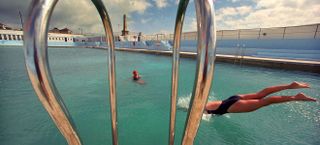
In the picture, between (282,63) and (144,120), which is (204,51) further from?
(282,63)

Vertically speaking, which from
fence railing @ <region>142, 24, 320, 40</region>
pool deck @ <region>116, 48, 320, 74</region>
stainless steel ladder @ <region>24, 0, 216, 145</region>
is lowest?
pool deck @ <region>116, 48, 320, 74</region>

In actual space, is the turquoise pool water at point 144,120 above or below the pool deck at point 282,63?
below

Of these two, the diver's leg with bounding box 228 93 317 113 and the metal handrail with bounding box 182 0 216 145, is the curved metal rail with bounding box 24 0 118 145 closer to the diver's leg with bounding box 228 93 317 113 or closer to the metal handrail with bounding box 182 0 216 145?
the metal handrail with bounding box 182 0 216 145

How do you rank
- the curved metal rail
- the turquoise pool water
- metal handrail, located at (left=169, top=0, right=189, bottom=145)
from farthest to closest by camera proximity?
the turquoise pool water
metal handrail, located at (left=169, top=0, right=189, bottom=145)
the curved metal rail

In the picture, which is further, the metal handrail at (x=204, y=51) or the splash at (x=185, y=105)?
the splash at (x=185, y=105)

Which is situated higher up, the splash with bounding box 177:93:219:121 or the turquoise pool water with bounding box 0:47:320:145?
the splash with bounding box 177:93:219:121

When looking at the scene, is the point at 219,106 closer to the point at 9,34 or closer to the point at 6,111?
the point at 6,111

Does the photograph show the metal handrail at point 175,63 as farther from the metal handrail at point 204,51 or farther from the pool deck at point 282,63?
the pool deck at point 282,63

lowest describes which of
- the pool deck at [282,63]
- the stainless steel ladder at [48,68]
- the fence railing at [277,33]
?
the pool deck at [282,63]

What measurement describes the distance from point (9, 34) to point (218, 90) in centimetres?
4759

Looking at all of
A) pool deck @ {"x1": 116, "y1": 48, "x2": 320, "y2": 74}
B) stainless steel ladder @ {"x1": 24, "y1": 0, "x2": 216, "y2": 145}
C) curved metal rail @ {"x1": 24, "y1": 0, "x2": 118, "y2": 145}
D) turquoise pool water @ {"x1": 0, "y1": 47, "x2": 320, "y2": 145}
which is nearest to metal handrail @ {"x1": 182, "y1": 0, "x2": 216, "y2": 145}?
stainless steel ladder @ {"x1": 24, "y1": 0, "x2": 216, "y2": 145}

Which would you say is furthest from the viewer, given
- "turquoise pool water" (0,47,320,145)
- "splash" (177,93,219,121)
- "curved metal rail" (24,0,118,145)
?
"splash" (177,93,219,121)

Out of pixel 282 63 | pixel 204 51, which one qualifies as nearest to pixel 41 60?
pixel 204 51

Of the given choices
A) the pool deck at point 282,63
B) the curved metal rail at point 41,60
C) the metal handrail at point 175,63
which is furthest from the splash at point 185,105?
the pool deck at point 282,63
